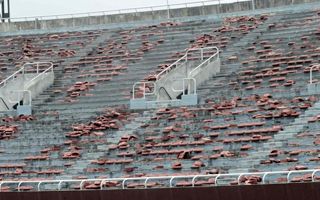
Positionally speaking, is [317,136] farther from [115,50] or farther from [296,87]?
[115,50]

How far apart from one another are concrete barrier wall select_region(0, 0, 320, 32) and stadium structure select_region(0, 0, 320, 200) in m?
0.04

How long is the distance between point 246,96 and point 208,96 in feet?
3.96

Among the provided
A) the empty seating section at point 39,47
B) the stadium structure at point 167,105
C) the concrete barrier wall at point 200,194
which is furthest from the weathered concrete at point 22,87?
the concrete barrier wall at point 200,194

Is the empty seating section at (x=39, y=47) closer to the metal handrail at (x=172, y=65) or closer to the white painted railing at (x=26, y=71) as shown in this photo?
the white painted railing at (x=26, y=71)

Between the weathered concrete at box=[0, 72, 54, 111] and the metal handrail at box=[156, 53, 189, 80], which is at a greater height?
the metal handrail at box=[156, 53, 189, 80]

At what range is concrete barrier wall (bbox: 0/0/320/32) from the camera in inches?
1117

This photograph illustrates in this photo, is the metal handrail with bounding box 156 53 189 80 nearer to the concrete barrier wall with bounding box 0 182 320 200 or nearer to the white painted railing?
the white painted railing

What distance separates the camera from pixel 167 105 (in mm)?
22094

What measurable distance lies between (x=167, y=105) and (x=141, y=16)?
8658 millimetres

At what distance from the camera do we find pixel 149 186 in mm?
16797

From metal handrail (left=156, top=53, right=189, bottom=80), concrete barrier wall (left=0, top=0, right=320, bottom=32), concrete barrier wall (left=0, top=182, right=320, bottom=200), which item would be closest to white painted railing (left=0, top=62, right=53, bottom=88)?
metal handrail (left=156, top=53, right=189, bottom=80)

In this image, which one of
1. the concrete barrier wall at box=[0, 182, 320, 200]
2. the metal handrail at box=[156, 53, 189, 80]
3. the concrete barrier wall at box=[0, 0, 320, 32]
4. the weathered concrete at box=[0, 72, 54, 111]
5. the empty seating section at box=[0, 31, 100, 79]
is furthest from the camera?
the concrete barrier wall at box=[0, 0, 320, 32]

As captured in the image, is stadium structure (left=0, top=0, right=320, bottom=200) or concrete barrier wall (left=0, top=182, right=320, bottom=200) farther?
stadium structure (left=0, top=0, right=320, bottom=200)

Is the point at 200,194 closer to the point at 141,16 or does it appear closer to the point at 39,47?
the point at 39,47
